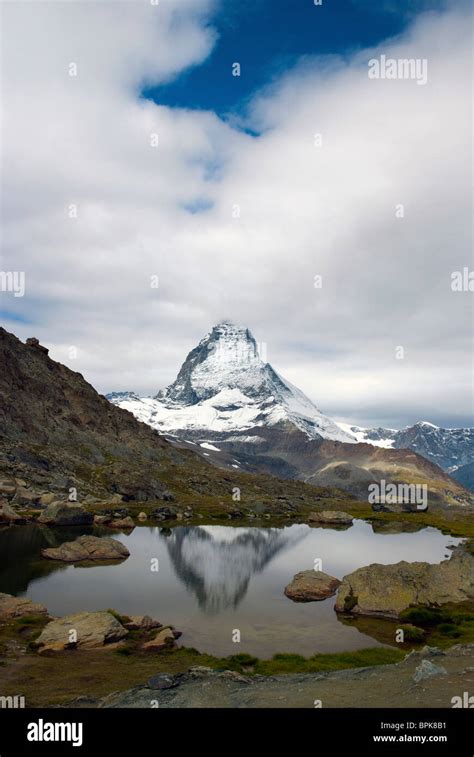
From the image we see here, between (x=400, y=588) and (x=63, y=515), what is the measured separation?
7569 cm

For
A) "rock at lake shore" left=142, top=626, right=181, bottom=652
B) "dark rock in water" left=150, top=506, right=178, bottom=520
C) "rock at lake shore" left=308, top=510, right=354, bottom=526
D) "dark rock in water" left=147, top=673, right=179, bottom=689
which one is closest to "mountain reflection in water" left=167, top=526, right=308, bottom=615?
"rock at lake shore" left=142, top=626, right=181, bottom=652

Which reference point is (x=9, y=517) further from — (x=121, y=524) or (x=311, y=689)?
(x=311, y=689)

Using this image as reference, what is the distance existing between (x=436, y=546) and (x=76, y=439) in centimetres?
13515

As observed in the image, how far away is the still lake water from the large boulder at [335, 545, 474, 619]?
11.1ft

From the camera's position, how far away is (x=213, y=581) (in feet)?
243

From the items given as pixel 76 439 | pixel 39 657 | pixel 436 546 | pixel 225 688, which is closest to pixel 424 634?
pixel 225 688

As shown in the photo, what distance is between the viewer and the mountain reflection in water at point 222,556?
6644 cm

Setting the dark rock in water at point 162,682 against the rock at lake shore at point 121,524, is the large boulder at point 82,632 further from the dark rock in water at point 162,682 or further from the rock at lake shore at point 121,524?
the rock at lake shore at point 121,524

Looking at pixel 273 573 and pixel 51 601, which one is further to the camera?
pixel 273 573

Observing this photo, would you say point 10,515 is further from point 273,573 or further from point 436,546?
point 436,546

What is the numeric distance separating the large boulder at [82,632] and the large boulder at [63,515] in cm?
6686

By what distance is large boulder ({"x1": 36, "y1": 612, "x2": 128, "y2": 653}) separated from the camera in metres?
41.9
